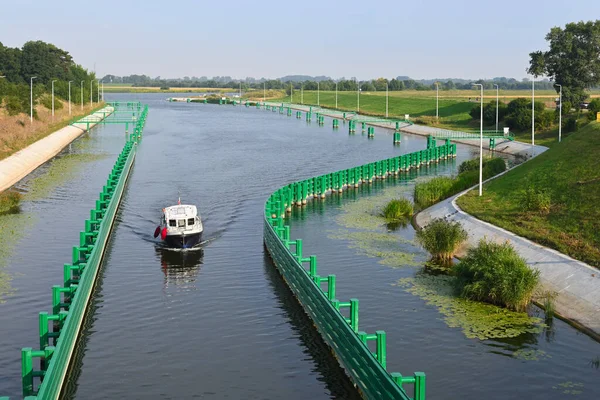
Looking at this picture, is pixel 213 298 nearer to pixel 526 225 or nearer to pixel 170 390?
pixel 170 390

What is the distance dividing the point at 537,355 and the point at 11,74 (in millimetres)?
151113

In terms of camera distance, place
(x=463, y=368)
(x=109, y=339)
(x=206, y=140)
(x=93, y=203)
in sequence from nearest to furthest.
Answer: (x=463, y=368)
(x=109, y=339)
(x=93, y=203)
(x=206, y=140)

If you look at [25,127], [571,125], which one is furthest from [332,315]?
[25,127]

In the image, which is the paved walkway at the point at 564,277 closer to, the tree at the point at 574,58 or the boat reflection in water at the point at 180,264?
the boat reflection in water at the point at 180,264

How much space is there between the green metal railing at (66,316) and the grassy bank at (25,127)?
38298 mm

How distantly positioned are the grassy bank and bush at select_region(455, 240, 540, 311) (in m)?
56.3

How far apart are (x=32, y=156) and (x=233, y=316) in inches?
2302

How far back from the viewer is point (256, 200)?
63.6 metres

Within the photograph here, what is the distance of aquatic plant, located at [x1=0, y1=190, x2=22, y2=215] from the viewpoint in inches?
2231

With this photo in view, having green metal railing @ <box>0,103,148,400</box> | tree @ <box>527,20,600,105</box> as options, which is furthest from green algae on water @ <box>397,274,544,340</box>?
tree @ <box>527,20,600,105</box>

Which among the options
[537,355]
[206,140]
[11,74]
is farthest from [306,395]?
[11,74]

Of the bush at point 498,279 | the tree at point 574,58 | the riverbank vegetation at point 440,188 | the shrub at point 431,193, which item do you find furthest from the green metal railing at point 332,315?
the tree at point 574,58

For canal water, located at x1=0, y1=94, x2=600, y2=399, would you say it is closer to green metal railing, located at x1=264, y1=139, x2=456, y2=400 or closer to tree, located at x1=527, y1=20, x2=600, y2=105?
green metal railing, located at x1=264, y1=139, x2=456, y2=400

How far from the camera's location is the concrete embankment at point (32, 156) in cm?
7175
